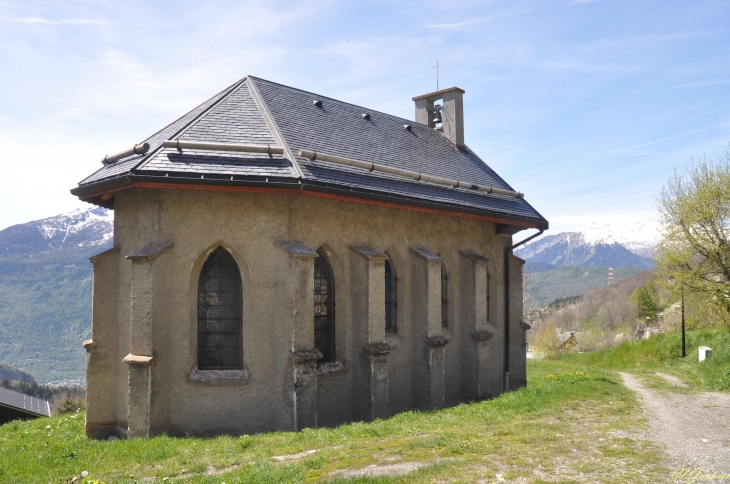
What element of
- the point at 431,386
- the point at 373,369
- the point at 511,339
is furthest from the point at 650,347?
the point at 373,369

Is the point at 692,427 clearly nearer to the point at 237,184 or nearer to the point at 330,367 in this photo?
the point at 330,367

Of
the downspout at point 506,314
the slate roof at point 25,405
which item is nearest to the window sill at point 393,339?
the downspout at point 506,314

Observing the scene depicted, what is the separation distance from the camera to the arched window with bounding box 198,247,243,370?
10.7 meters

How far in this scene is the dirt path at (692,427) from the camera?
23.8 feet

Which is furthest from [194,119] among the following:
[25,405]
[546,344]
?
[546,344]

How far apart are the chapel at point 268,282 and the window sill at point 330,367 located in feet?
0.11

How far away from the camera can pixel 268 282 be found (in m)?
10.7

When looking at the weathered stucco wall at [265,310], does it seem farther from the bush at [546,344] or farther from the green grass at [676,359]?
the bush at [546,344]

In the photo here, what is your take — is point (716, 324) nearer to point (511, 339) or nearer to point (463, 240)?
point (511, 339)

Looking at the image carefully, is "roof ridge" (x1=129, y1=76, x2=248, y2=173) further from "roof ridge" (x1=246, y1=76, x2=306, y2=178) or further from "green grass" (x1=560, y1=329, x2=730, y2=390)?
"green grass" (x1=560, y1=329, x2=730, y2=390)

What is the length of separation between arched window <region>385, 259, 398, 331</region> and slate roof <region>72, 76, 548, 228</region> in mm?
1966

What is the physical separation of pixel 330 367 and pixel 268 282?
7.74 ft

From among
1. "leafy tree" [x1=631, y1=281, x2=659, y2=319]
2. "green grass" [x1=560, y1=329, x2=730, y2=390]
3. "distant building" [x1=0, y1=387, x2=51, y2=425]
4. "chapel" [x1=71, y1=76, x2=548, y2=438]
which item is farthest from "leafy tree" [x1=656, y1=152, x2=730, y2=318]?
"leafy tree" [x1=631, y1=281, x2=659, y2=319]

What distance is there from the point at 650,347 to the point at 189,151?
2285 cm
